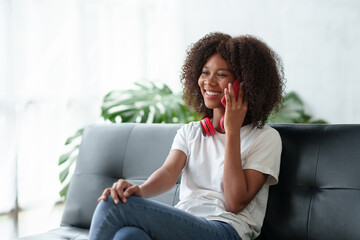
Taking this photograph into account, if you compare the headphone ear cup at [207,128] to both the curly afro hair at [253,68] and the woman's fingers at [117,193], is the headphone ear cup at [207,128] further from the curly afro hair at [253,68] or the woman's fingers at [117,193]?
the woman's fingers at [117,193]

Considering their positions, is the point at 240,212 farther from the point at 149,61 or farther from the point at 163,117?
the point at 149,61

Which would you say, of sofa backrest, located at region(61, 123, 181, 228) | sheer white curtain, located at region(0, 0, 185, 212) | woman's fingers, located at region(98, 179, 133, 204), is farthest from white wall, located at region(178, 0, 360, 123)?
woman's fingers, located at region(98, 179, 133, 204)

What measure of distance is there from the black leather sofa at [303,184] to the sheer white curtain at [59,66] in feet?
4.92

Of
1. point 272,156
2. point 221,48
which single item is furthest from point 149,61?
point 272,156

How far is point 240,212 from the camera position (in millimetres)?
1587

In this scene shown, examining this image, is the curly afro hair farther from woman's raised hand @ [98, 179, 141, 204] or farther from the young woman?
woman's raised hand @ [98, 179, 141, 204]

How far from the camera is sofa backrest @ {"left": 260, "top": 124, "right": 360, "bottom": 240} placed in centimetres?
156

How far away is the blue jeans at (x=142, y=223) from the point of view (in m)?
1.35

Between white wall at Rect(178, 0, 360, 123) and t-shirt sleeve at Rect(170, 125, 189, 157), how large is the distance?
1.71 meters

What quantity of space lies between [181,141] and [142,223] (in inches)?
19.4

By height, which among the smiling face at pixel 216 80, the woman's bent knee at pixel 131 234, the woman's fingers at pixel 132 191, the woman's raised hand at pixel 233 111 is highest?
the smiling face at pixel 216 80

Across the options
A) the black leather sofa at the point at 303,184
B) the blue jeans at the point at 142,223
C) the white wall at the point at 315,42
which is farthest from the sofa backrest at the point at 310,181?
the white wall at the point at 315,42

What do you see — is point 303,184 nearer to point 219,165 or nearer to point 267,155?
point 267,155

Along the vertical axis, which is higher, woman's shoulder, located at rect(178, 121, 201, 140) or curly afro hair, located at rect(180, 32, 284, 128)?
curly afro hair, located at rect(180, 32, 284, 128)
